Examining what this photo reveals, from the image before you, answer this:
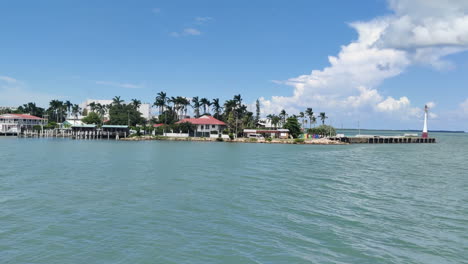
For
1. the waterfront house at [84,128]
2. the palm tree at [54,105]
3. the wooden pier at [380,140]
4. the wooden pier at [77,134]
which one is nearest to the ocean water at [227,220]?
the wooden pier at [380,140]

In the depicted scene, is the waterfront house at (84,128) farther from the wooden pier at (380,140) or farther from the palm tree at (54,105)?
the wooden pier at (380,140)

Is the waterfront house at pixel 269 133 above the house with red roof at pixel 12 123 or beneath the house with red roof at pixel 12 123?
beneath

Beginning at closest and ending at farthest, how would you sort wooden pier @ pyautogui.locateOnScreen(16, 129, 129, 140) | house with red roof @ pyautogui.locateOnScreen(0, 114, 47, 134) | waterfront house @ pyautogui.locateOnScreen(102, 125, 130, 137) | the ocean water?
the ocean water, wooden pier @ pyautogui.locateOnScreen(16, 129, 129, 140), waterfront house @ pyautogui.locateOnScreen(102, 125, 130, 137), house with red roof @ pyautogui.locateOnScreen(0, 114, 47, 134)

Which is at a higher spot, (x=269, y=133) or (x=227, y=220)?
(x=269, y=133)

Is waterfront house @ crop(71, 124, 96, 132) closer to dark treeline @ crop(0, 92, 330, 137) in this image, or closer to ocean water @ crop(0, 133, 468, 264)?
dark treeline @ crop(0, 92, 330, 137)

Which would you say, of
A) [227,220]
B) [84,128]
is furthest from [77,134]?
[227,220]

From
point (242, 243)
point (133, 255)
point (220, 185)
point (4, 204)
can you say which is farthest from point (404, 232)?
point (4, 204)

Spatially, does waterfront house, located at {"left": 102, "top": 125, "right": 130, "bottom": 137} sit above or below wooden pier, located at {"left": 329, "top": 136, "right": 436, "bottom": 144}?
above

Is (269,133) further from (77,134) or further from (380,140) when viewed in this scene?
(77,134)

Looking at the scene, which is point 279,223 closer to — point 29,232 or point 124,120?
point 29,232

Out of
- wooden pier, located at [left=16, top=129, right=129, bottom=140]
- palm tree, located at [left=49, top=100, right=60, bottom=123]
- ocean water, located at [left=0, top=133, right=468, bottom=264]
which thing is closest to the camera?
ocean water, located at [left=0, top=133, right=468, bottom=264]

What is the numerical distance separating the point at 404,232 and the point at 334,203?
5.82 m

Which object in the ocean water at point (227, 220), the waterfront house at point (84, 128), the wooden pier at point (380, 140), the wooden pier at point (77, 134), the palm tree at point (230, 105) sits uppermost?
the palm tree at point (230, 105)

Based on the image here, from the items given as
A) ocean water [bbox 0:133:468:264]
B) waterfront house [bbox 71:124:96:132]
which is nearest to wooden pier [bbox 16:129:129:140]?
waterfront house [bbox 71:124:96:132]
